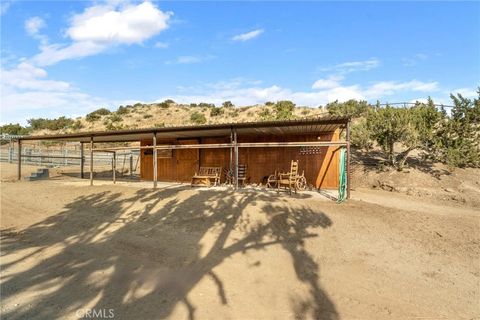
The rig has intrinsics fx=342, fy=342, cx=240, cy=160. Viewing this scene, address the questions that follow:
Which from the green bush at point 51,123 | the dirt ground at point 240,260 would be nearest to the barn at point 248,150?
Result: the dirt ground at point 240,260

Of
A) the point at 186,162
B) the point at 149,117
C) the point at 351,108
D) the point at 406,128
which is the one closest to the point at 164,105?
the point at 149,117

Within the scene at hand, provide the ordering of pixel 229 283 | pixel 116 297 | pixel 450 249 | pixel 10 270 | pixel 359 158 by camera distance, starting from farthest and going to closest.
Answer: pixel 359 158 < pixel 450 249 < pixel 10 270 < pixel 229 283 < pixel 116 297

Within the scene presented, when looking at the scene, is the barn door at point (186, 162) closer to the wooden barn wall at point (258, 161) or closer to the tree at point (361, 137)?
the wooden barn wall at point (258, 161)

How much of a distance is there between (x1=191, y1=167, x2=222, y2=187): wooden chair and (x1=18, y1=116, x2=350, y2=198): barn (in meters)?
0.45

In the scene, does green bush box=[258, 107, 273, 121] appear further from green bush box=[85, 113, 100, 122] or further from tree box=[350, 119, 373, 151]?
green bush box=[85, 113, 100, 122]

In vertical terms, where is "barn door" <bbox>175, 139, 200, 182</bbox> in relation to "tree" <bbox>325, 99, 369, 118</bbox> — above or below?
below

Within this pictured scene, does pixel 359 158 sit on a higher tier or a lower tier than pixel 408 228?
higher

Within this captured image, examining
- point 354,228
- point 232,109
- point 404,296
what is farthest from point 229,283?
point 232,109

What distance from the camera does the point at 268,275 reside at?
17.9ft

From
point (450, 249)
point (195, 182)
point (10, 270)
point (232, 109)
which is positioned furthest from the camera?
point (232, 109)

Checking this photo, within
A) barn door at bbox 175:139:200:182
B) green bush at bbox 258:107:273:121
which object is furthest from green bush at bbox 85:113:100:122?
barn door at bbox 175:139:200:182

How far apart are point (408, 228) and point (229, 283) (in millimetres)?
4639

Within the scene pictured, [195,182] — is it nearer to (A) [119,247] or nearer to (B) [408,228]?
(A) [119,247]

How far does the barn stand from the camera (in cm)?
1245
